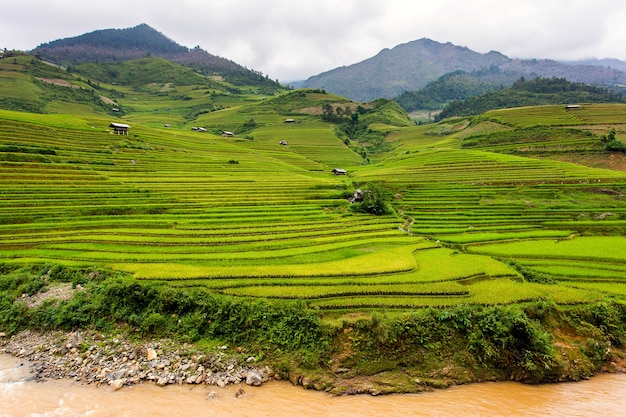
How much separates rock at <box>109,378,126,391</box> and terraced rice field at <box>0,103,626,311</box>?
7.15 m

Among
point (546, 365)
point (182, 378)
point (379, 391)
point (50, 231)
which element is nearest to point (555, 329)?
point (546, 365)

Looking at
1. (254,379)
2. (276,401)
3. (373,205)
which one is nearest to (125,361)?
(254,379)

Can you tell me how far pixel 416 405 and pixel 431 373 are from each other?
2420mm

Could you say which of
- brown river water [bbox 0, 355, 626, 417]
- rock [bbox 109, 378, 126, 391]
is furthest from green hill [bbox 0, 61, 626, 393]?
rock [bbox 109, 378, 126, 391]

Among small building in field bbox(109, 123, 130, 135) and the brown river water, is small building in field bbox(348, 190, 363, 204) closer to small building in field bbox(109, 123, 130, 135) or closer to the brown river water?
the brown river water

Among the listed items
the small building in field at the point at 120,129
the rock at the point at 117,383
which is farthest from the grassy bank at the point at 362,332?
the small building in field at the point at 120,129

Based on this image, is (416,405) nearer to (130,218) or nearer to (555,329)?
(555,329)

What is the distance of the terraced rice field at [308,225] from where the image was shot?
2544cm

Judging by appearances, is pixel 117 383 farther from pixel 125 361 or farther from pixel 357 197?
pixel 357 197

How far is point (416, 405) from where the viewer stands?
18.1 m

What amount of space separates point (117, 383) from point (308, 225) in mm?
24726

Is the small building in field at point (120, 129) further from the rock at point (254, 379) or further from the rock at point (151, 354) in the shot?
the rock at point (254, 379)

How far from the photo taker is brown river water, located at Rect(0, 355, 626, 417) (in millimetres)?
17156

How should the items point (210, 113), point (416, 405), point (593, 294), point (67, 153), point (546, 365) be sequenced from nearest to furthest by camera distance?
point (416, 405), point (546, 365), point (593, 294), point (67, 153), point (210, 113)
